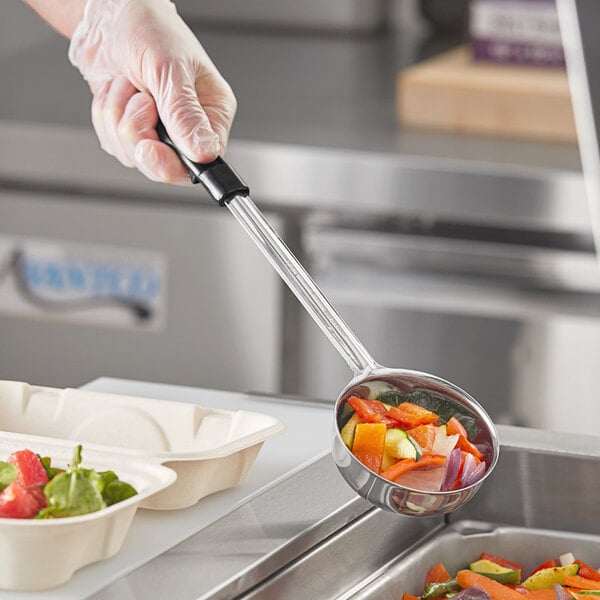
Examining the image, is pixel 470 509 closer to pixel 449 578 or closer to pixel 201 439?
pixel 449 578

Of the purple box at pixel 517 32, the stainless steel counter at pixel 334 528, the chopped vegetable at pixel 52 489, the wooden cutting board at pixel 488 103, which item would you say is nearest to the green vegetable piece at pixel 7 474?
the chopped vegetable at pixel 52 489

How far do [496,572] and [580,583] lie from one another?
7 centimetres

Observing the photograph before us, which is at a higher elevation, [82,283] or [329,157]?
[329,157]

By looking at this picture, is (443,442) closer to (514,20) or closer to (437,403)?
(437,403)

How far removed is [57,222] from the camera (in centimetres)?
227

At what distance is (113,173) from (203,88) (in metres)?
0.92

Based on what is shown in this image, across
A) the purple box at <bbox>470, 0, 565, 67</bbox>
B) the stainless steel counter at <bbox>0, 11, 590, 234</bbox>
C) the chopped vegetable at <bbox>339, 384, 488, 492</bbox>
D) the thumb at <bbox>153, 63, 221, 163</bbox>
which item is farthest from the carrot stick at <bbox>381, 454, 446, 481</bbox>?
the purple box at <bbox>470, 0, 565, 67</bbox>

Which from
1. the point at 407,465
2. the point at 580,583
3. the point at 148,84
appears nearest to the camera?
the point at 407,465

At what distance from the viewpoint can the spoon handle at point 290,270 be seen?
3.30ft

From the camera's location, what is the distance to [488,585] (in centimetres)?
105

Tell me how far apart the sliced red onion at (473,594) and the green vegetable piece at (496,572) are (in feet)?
0.24

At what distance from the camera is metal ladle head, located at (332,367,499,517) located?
0.94 metres

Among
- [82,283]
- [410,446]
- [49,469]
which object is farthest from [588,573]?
[82,283]

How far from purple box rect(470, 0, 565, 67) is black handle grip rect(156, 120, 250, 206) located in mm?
1282
